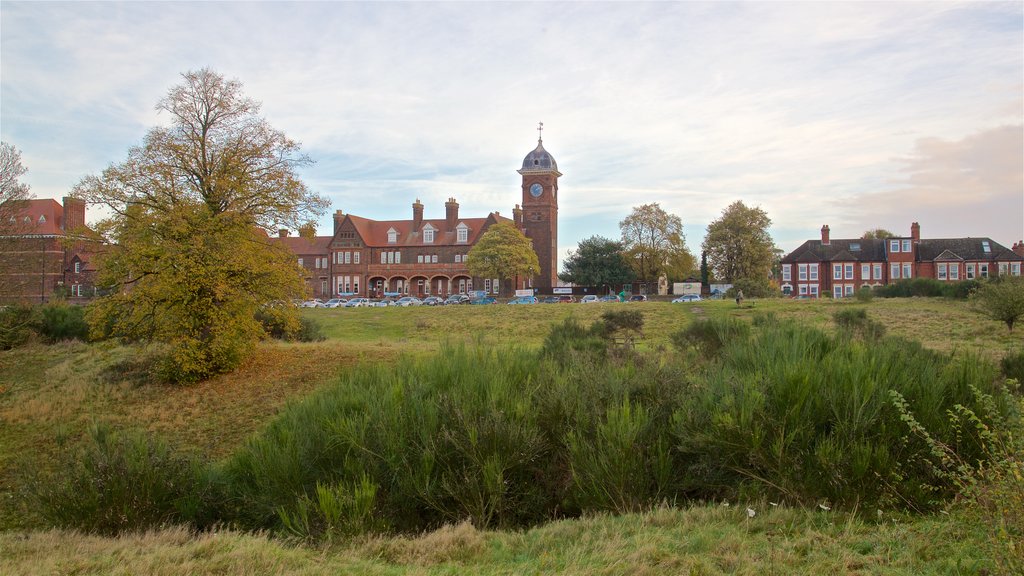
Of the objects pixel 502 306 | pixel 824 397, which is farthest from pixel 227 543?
pixel 502 306

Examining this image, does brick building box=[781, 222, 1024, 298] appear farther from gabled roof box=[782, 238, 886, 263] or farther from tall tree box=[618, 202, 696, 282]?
tall tree box=[618, 202, 696, 282]

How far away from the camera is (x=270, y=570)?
623 centimetres

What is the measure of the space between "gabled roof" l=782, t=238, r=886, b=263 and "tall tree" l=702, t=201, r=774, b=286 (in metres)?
4.84

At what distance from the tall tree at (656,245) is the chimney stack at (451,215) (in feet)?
68.7

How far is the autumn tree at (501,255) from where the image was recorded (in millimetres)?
74125

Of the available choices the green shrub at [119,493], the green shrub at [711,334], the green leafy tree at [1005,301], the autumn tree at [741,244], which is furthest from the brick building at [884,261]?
the green shrub at [119,493]

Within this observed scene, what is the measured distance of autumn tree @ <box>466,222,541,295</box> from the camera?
243 feet

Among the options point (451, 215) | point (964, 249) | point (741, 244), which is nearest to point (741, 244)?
point (741, 244)

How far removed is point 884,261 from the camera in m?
76.2

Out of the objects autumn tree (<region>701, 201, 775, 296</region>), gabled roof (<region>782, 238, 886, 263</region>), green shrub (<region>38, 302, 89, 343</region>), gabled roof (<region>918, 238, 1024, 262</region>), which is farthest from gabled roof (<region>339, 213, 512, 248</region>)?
green shrub (<region>38, 302, 89, 343</region>)

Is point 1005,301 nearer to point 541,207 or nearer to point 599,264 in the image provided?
point 599,264

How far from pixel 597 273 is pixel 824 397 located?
73.4 m

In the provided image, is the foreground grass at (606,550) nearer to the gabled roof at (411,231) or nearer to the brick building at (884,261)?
the brick building at (884,261)

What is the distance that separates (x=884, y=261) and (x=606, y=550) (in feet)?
263
